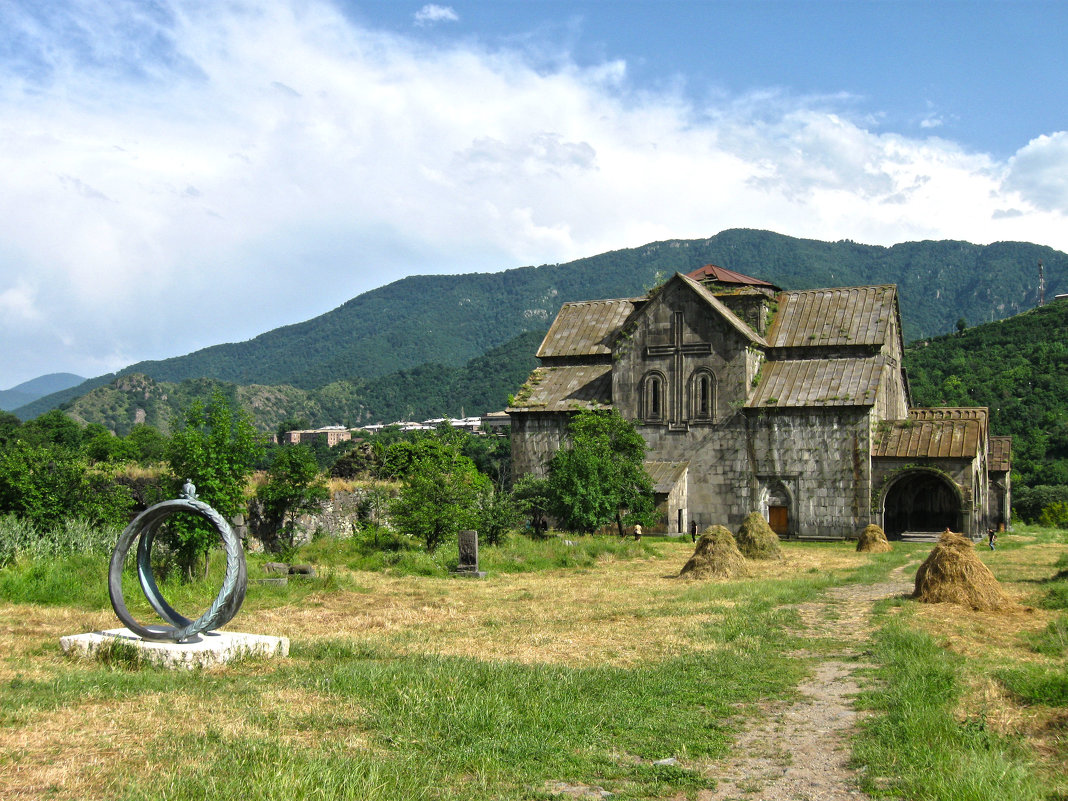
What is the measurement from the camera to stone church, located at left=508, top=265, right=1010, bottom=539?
32.6 meters

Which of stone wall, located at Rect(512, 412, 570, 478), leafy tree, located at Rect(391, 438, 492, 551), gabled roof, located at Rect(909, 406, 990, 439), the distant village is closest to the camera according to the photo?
leafy tree, located at Rect(391, 438, 492, 551)

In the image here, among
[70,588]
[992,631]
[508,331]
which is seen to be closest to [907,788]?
[992,631]

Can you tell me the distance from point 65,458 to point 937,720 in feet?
59.3

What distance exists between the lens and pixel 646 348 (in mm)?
36375

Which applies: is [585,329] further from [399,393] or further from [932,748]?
[399,393]

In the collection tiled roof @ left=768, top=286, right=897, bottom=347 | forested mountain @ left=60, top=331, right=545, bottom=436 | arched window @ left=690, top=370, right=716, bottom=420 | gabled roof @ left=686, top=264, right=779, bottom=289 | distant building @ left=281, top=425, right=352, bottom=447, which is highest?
forested mountain @ left=60, top=331, right=545, bottom=436

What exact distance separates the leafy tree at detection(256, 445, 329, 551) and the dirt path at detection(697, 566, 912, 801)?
15.7 metres

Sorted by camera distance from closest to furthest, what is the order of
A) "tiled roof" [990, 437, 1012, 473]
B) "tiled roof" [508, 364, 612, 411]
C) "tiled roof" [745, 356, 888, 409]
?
1. "tiled roof" [745, 356, 888, 409]
2. "tiled roof" [508, 364, 612, 411]
3. "tiled roof" [990, 437, 1012, 473]

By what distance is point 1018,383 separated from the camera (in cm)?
5800

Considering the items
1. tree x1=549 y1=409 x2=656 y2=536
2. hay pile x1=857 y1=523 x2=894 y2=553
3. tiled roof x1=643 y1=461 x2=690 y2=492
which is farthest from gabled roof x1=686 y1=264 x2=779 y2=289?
hay pile x1=857 y1=523 x2=894 y2=553

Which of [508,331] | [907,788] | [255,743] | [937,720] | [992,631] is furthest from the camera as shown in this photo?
[508,331]

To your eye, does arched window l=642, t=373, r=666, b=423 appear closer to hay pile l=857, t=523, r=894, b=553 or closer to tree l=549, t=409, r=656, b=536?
tree l=549, t=409, r=656, b=536

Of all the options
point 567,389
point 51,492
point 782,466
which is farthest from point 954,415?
point 51,492

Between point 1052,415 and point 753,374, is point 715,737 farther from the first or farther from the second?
point 1052,415
